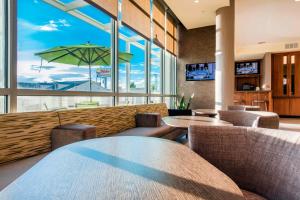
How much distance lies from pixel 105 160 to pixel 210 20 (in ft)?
21.2

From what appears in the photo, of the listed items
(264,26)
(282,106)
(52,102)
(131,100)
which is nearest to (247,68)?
(282,106)

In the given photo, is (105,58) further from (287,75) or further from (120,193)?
(287,75)

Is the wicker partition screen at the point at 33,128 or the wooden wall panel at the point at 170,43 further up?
the wooden wall panel at the point at 170,43

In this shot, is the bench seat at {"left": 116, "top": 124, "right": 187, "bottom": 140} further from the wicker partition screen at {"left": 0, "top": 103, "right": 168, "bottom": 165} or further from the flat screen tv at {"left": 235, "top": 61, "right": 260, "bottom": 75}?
the flat screen tv at {"left": 235, "top": 61, "right": 260, "bottom": 75}

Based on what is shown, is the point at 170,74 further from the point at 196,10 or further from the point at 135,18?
the point at 135,18

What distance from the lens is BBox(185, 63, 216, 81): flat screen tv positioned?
6684 mm

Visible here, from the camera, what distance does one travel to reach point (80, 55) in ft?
10.3

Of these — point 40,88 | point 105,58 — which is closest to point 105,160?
point 40,88

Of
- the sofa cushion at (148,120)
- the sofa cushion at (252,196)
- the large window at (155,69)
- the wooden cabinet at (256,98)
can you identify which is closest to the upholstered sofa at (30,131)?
the sofa cushion at (148,120)

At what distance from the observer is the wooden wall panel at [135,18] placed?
4.03 metres

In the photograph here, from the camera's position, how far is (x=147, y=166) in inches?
30.5

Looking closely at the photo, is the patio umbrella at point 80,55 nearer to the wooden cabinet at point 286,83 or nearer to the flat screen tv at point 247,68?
the wooden cabinet at point 286,83

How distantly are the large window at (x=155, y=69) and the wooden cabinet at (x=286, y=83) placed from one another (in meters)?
6.60

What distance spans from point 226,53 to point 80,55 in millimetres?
3814
